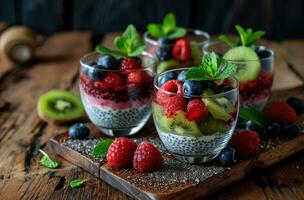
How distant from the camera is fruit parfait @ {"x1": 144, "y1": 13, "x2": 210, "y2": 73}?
1659 mm

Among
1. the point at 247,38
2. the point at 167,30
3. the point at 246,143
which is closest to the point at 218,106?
the point at 246,143

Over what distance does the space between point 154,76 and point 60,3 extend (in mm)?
1414

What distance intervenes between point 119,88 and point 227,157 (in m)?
0.31

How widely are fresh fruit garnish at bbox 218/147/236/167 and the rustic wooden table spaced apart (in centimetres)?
5

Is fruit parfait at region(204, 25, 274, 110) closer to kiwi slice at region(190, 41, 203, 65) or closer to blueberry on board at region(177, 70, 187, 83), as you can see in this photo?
kiwi slice at region(190, 41, 203, 65)

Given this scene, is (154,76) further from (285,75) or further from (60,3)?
(60,3)

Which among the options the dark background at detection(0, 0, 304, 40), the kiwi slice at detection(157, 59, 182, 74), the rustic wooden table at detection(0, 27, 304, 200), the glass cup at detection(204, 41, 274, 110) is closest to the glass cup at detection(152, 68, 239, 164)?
the rustic wooden table at detection(0, 27, 304, 200)

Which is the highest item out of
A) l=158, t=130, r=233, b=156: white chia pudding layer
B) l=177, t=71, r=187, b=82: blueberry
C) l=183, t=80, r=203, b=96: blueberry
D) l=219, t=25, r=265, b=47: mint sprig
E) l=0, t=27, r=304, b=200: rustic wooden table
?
l=183, t=80, r=203, b=96: blueberry

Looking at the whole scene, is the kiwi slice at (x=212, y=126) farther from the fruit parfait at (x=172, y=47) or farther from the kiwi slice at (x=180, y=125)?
the fruit parfait at (x=172, y=47)

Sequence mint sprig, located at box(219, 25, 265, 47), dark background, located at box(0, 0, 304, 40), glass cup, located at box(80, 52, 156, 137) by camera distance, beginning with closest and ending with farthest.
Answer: glass cup, located at box(80, 52, 156, 137) → mint sprig, located at box(219, 25, 265, 47) → dark background, located at box(0, 0, 304, 40)

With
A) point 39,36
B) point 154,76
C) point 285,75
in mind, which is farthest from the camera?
point 39,36

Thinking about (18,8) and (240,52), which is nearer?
(240,52)

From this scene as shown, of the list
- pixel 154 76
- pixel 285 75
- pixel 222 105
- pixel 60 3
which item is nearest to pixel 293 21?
pixel 285 75

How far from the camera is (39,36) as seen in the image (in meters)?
2.63
